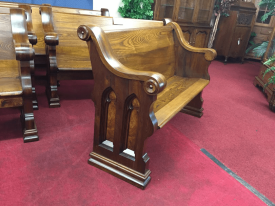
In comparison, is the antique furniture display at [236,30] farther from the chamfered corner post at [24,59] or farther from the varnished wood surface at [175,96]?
the chamfered corner post at [24,59]

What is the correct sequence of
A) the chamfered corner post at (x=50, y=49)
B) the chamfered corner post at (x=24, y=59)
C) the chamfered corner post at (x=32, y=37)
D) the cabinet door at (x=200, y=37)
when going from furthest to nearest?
the cabinet door at (x=200, y=37) < the chamfered corner post at (x=50, y=49) < the chamfered corner post at (x=32, y=37) < the chamfered corner post at (x=24, y=59)

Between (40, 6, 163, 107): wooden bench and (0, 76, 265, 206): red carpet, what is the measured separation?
54cm

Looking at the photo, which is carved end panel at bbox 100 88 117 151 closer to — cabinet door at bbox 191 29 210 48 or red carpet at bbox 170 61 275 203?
red carpet at bbox 170 61 275 203

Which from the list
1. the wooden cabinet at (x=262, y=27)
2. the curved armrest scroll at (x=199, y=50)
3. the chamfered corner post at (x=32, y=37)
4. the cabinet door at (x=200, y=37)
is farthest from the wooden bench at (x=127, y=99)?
the wooden cabinet at (x=262, y=27)

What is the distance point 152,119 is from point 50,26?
5.56 ft

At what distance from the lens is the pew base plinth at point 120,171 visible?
1433mm

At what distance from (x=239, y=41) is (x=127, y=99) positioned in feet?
16.5

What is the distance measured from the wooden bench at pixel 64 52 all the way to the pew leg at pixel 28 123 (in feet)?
2.03

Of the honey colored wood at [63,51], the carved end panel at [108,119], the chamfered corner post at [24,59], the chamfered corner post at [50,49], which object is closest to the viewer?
the carved end panel at [108,119]

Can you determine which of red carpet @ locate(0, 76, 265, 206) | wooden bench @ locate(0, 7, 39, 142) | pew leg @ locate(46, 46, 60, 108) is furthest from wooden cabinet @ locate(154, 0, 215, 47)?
wooden bench @ locate(0, 7, 39, 142)

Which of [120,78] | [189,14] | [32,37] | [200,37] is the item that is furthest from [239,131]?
[189,14]

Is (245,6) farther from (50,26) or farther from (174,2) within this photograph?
(50,26)

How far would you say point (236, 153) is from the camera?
6.34 ft

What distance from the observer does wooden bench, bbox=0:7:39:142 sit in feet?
5.20
